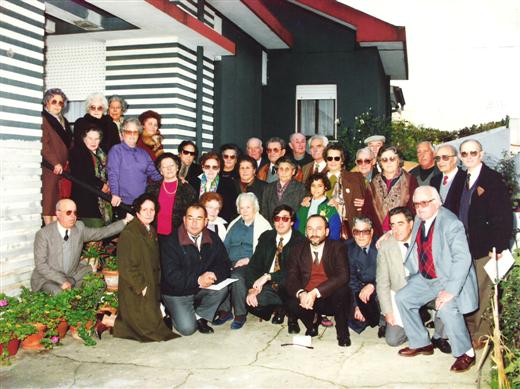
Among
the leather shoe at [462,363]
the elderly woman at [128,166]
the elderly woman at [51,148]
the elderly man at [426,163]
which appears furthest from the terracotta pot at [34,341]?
the elderly man at [426,163]

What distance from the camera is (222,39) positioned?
9500 millimetres

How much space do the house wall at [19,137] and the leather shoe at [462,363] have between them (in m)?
4.38

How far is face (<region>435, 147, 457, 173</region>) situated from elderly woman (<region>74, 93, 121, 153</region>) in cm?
395

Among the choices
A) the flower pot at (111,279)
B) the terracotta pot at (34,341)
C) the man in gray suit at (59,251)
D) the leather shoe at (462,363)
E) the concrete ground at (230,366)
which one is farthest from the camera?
the flower pot at (111,279)

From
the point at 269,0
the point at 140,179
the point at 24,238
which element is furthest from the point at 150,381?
the point at 269,0

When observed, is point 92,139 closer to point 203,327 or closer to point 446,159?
point 203,327

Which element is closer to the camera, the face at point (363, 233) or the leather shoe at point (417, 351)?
the leather shoe at point (417, 351)

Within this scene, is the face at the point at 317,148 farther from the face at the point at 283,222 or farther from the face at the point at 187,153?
the face at the point at 187,153

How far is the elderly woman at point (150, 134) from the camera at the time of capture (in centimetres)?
736

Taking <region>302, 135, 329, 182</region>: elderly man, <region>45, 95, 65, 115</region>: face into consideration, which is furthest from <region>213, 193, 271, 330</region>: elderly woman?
<region>45, 95, 65, 115</region>: face

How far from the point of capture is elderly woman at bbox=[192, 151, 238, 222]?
23.1 feet

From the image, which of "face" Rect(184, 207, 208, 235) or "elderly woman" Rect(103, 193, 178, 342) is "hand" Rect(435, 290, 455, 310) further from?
"elderly woman" Rect(103, 193, 178, 342)

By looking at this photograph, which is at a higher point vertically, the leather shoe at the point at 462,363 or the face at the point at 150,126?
the face at the point at 150,126

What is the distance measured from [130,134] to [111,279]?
5.66 ft
